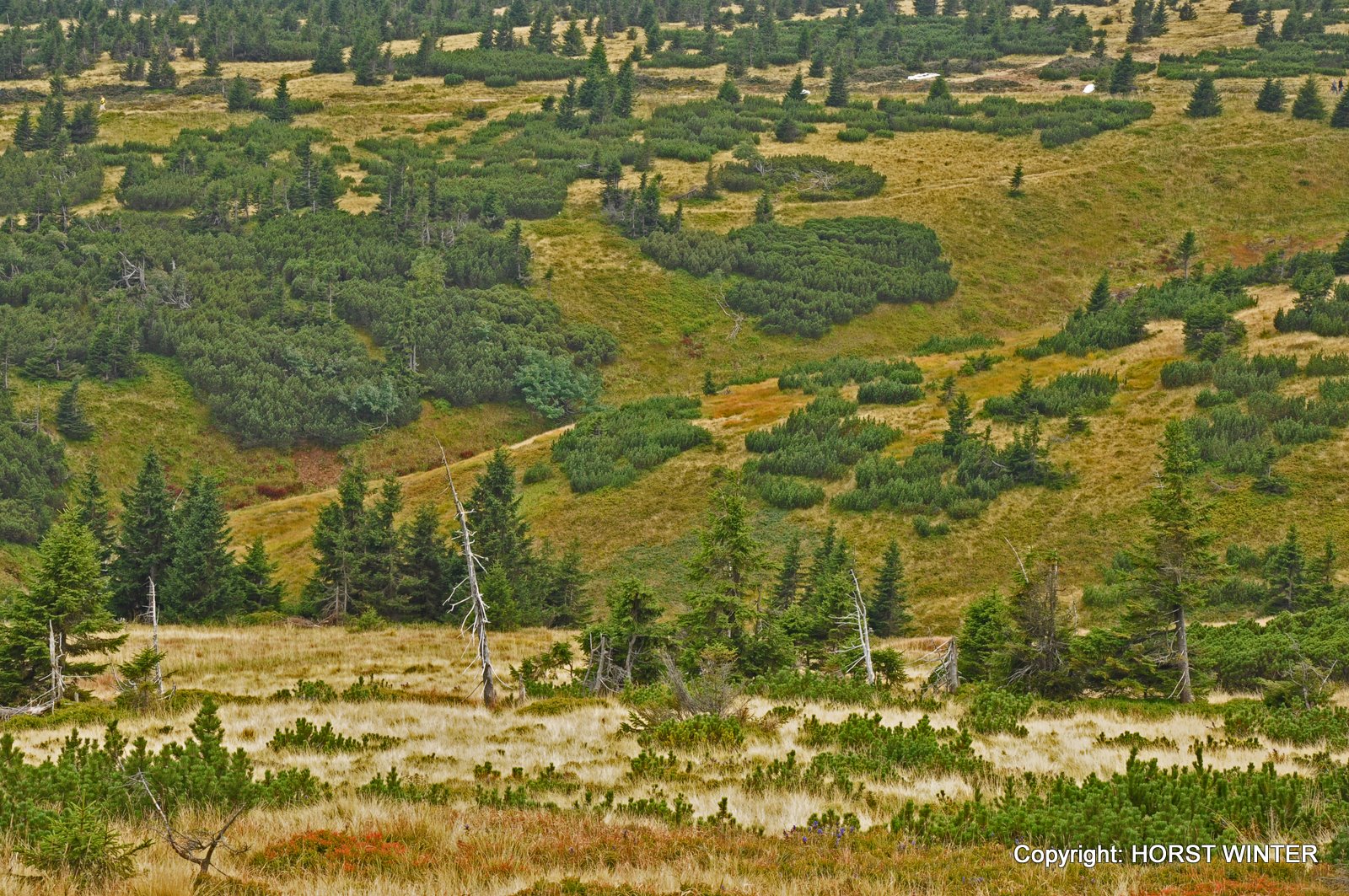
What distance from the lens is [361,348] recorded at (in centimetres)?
7681

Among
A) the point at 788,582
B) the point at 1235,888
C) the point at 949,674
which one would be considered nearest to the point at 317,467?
the point at 788,582

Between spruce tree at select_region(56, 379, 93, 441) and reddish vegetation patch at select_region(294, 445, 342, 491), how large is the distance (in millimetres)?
12588

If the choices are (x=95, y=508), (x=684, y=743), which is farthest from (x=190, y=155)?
(x=684, y=743)

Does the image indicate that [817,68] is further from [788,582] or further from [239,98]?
[788,582]

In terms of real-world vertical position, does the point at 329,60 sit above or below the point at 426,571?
above

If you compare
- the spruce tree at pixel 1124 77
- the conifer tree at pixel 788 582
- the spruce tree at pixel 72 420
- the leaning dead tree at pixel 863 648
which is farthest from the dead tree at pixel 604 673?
the spruce tree at pixel 1124 77

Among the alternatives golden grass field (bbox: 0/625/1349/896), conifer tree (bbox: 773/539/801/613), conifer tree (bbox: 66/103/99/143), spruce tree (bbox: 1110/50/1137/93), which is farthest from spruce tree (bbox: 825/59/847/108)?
golden grass field (bbox: 0/625/1349/896)

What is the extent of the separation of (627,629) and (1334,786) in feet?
46.4

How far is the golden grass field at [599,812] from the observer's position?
6.90 metres

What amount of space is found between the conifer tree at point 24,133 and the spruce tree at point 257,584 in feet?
275

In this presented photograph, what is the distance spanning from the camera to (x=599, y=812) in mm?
9156

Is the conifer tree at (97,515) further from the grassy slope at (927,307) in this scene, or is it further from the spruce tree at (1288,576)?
the spruce tree at (1288,576)

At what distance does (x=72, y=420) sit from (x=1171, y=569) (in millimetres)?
64452

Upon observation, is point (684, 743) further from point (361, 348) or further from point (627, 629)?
point (361, 348)
